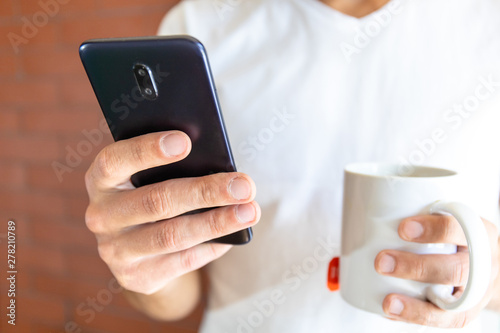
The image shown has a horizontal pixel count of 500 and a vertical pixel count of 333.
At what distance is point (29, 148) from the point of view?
3.77 ft

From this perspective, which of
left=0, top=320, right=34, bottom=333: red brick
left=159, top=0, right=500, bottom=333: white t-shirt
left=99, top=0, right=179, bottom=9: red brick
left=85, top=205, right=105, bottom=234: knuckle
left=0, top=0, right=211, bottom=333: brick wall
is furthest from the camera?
left=0, top=320, right=34, bottom=333: red brick

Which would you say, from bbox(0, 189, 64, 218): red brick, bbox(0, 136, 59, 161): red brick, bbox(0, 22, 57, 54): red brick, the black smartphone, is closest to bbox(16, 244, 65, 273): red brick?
bbox(0, 189, 64, 218): red brick

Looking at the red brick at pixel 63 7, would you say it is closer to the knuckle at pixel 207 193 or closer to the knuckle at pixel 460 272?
the knuckle at pixel 207 193

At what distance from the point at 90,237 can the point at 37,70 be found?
47 cm

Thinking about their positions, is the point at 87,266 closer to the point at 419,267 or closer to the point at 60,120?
the point at 60,120

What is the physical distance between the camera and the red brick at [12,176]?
1.19m

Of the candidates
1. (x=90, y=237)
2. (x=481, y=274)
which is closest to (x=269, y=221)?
(x=481, y=274)

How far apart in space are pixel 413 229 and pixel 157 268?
0.30 metres

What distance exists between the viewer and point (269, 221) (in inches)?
26.2

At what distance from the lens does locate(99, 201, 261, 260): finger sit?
42cm

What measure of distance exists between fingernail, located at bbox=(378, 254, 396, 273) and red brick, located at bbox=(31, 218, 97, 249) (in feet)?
2.93

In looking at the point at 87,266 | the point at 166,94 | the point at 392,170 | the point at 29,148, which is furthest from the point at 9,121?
the point at 392,170

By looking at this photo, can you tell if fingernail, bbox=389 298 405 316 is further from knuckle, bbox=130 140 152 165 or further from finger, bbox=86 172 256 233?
knuckle, bbox=130 140 152 165

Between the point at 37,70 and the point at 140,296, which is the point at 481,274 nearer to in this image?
the point at 140,296
